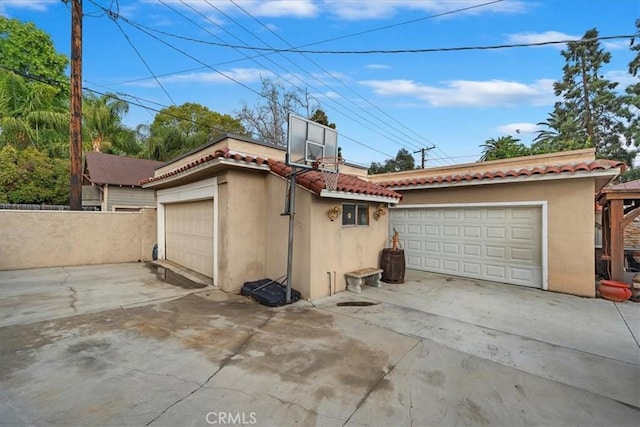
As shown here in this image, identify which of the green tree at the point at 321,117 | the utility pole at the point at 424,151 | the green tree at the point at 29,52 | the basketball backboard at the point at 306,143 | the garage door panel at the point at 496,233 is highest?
the green tree at the point at 29,52

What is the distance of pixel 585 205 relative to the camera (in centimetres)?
648

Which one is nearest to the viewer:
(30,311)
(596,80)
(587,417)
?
(587,417)

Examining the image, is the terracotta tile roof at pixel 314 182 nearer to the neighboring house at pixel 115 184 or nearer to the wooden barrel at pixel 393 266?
the wooden barrel at pixel 393 266

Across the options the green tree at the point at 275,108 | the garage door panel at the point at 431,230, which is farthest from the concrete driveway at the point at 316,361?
the green tree at the point at 275,108

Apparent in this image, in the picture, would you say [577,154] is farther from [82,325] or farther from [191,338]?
[82,325]

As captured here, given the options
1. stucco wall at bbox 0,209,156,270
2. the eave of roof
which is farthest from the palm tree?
the eave of roof

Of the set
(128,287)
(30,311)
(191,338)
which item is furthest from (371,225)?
(30,311)

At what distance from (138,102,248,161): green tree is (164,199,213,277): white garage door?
963cm

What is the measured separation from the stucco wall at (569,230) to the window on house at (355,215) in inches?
156

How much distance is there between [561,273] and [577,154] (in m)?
3.13

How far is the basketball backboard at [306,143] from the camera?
5508mm

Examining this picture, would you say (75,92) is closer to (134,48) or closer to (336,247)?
(134,48)

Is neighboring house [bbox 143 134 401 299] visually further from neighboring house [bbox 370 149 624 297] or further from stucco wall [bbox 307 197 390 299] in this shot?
neighboring house [bbox 370 149 624 297]

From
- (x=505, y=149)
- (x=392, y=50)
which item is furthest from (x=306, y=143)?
(x=505, y=149)
